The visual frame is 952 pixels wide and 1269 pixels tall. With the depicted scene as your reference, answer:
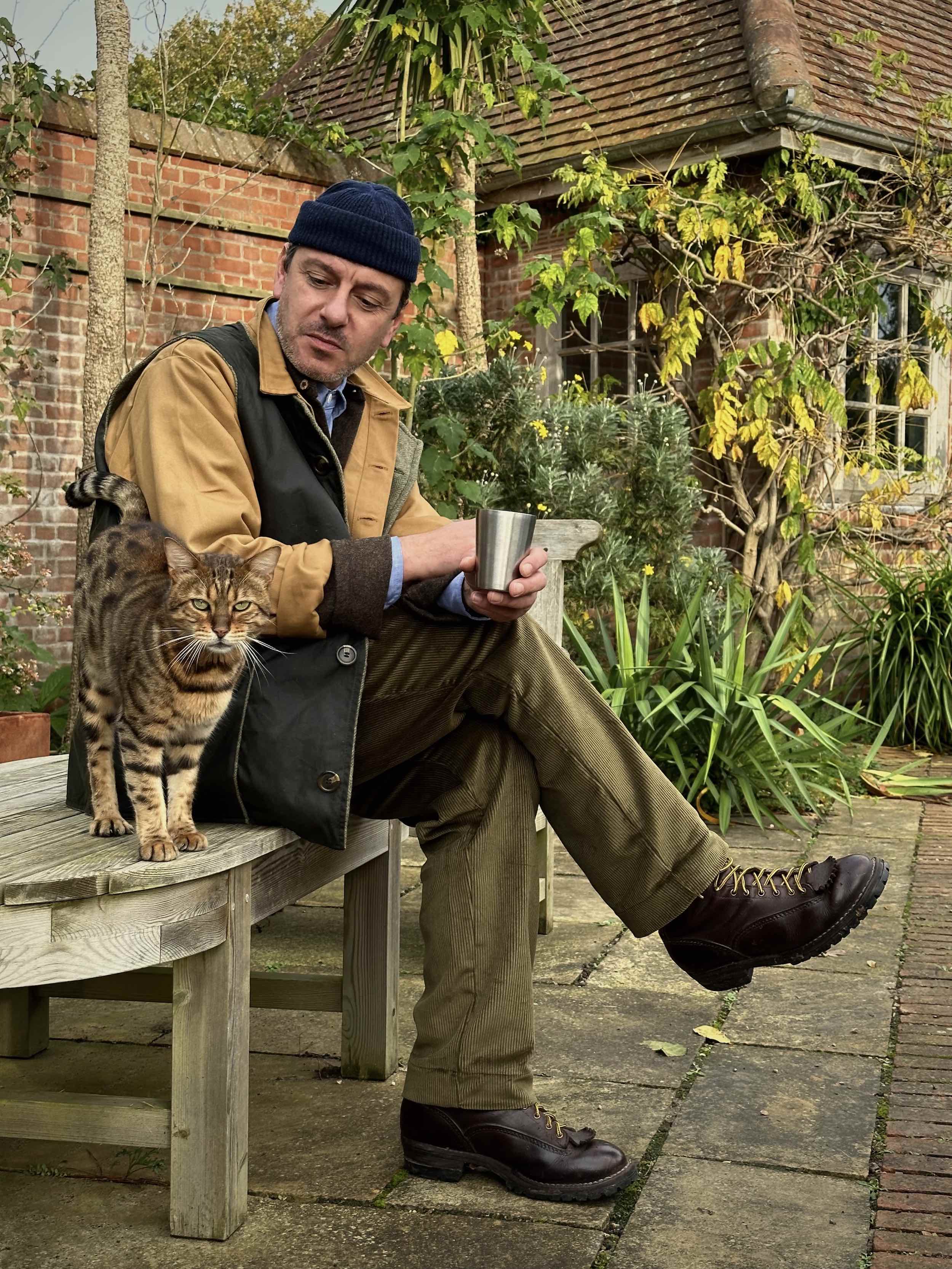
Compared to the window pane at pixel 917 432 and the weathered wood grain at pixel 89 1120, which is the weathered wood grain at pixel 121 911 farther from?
the window pane at pixel 917 432

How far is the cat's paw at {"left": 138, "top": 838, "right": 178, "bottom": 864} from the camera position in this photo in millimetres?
2113

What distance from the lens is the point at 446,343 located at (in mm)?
7238

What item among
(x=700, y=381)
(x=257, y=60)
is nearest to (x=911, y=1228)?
(x=700, y=381)

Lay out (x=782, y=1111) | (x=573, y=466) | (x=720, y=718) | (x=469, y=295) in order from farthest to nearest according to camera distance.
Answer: (x=469, y=295) < (x=573, y=466) < (x=720, y=718) < (x=782, y=1111)

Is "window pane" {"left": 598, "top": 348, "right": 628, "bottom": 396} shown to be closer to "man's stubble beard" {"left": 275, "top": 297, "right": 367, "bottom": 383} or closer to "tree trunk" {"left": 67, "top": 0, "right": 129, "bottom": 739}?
"tree trunk" {"left": 67, "top": 0, "right": 129, "bottom": 739}

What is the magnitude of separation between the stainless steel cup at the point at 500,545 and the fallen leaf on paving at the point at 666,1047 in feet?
4.66

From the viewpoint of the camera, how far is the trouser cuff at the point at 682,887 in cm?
259

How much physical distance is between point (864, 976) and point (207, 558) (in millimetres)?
2455

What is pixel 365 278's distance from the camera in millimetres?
2662

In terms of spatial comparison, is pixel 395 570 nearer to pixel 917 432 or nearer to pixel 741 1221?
pixel 741 1221

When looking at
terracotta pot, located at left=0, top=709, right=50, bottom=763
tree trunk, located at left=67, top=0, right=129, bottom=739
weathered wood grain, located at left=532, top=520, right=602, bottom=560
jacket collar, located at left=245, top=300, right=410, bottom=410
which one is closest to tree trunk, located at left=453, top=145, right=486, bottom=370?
tree trunk, located at left=67, top=0, right=129, bottom=739

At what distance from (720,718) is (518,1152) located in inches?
132

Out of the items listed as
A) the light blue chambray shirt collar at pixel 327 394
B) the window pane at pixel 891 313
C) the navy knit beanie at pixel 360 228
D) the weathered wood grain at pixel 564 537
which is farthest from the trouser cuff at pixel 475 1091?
the window pane at pixel 891 313

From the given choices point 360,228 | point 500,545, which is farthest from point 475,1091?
point 360,228
